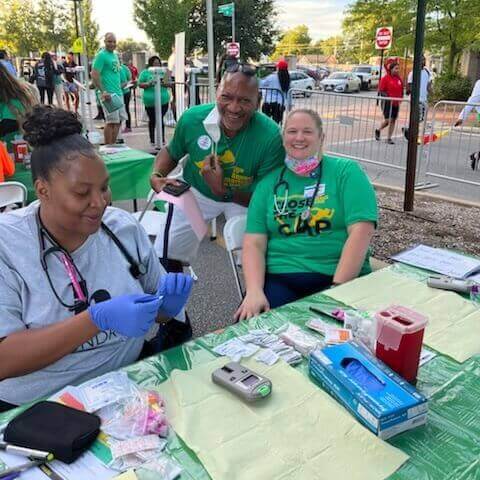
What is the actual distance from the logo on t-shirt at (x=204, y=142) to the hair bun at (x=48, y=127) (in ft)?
4.79

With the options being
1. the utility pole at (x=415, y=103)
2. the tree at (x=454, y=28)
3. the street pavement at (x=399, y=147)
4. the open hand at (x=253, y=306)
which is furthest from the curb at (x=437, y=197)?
the tree at (x=454, y=28)

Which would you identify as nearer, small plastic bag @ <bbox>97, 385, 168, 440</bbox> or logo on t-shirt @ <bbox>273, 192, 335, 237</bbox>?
small plastic bag @ <bbox>97, 385, 168, 440</bbox>

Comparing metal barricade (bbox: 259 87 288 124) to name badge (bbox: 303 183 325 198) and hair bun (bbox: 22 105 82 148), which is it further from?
hair bun (bbox: 22 105 82 148)

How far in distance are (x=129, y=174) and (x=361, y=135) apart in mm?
6411

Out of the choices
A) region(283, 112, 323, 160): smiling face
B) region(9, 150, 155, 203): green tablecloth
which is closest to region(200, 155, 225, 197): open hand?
region(283, 112, 323, 160): smiling face

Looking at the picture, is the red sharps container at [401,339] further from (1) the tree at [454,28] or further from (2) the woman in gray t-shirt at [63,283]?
(1) the tree at [454,28]

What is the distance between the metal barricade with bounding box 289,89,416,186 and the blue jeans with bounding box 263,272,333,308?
189 inches

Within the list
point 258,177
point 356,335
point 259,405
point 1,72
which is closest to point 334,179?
point 258,177

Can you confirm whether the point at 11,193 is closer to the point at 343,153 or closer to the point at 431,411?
the point at 431,411

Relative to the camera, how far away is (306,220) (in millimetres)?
2408

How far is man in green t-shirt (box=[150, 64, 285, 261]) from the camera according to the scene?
2.75 metres

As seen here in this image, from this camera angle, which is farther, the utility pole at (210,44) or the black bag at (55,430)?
the utility pole at (210,44)

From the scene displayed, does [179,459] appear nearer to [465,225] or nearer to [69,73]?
[465,225]

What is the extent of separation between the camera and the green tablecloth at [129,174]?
4.14 metres
